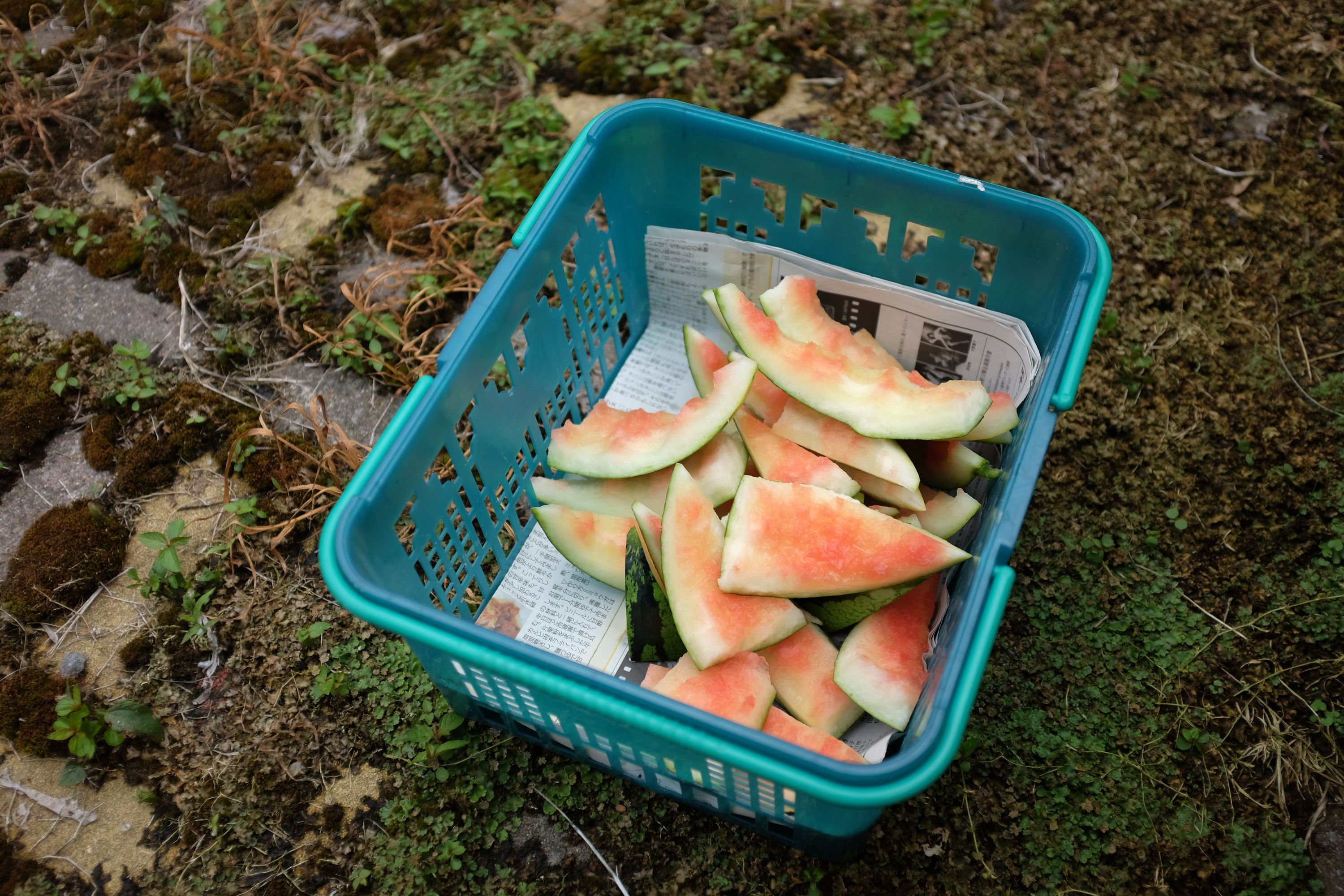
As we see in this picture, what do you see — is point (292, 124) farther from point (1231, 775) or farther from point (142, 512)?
point (1231, 775)

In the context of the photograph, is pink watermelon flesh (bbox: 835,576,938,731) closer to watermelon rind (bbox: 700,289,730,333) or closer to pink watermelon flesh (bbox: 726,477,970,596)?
pink watermelon flesh (bbox: 726,477,970,596)

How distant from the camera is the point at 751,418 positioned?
4.83 ft

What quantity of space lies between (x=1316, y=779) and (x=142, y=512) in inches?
77.3

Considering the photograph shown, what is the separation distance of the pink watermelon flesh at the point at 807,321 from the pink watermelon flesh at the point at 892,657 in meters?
0.39

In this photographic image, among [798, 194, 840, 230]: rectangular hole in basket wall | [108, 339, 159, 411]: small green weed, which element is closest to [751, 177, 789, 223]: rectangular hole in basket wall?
[798, 194, 840, 230]: rectangular hole in basket wall

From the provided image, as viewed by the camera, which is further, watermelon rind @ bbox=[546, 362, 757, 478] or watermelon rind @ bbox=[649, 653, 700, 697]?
watermelon rind @ bbox=[546, 362, 757, 478]

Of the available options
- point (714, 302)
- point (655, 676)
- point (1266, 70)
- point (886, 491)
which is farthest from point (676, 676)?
point (1266, 70)

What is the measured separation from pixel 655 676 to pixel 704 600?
0.15 m

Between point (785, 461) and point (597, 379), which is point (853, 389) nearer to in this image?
point (785, 461)

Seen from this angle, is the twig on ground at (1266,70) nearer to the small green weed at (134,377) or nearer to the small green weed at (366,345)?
the small green weed at (366,345)

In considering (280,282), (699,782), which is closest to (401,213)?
(280,282)

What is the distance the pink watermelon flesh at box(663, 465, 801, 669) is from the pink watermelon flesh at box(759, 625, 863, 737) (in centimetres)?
5

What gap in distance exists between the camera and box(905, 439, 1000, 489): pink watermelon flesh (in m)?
1.37

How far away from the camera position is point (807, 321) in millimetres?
1500
